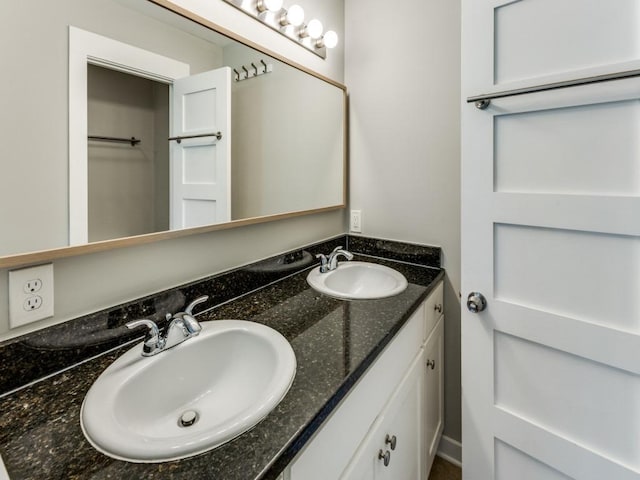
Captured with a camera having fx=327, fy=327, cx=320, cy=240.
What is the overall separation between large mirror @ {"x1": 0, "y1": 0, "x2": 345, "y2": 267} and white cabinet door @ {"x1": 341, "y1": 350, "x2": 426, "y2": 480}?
790 millimetres

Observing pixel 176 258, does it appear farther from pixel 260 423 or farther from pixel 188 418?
pixel 260 423

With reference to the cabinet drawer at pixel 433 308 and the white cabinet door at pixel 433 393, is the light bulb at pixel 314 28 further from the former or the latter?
the white cabinet door at pixel 433 393

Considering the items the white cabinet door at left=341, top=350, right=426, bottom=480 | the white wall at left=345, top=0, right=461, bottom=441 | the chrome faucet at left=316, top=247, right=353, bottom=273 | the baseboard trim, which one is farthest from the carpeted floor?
the chrome faucet at left=316, top=247, right=353, bottom=273

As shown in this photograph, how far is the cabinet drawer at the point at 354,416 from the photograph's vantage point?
617mm

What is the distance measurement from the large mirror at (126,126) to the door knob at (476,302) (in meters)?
0.81

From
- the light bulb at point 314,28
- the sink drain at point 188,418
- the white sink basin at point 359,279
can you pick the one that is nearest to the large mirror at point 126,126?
the light bulb at point 314,28

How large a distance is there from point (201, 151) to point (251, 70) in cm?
40

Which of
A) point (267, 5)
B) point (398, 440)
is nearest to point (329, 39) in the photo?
point (267, 5)

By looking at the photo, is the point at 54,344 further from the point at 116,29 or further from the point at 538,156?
the point at 538,156

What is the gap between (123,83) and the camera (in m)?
0.87

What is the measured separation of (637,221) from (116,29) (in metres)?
1.42

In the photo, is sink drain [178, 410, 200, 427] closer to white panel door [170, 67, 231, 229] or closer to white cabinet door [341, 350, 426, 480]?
white cabinet door [341, 350, 426, 480]

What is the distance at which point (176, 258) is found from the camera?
1013 millimetres

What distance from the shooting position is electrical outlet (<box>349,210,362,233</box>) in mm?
1815
